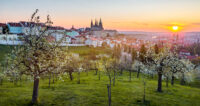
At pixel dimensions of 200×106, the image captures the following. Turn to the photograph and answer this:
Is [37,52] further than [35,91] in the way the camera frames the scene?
No

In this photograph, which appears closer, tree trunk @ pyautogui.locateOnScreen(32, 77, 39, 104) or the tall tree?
the tall tree

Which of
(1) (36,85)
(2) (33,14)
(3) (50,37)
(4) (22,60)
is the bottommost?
(1) (36,85)

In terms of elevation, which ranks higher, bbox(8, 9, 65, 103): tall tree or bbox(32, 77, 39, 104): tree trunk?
bbox(8, 9, 65, 103): tall tree

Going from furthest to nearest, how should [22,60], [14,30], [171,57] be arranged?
[14,30]
[171,57]
[22,60]

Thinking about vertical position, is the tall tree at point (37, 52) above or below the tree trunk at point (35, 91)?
above

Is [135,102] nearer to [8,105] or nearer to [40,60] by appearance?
[40,60]

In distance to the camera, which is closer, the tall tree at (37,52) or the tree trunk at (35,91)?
the tall tree at (37,52)

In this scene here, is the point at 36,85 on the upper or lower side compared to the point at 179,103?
upper

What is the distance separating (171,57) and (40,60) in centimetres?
2741

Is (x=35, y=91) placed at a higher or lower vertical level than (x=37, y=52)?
lower

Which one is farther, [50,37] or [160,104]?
[160,104]

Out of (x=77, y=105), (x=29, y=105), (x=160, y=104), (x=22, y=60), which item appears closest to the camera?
(x=22, y=60)

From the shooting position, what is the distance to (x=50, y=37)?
23156mm

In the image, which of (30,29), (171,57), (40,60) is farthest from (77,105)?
(171,57)
